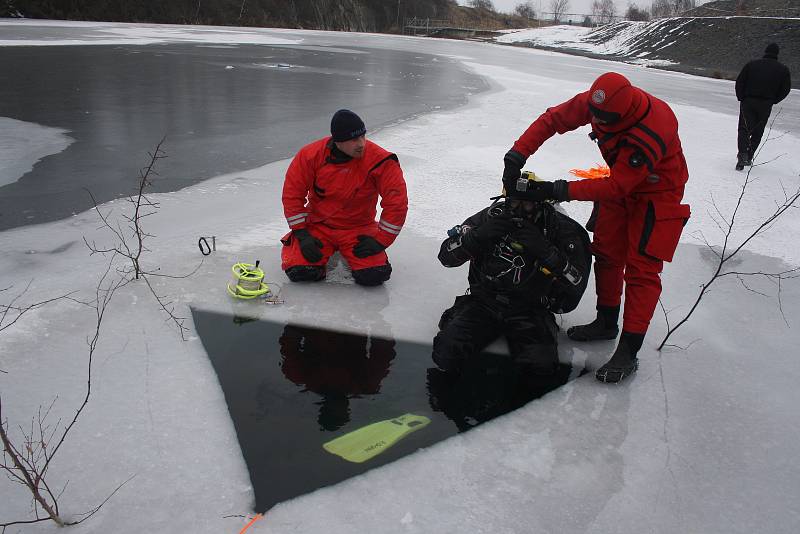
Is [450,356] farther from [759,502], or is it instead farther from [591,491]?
[759,502]

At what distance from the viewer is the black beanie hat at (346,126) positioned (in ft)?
10.8

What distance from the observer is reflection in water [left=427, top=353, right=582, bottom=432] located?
96.3 inches

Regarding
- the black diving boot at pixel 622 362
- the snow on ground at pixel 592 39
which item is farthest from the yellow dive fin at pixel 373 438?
the snow on ground at pixel 592 39

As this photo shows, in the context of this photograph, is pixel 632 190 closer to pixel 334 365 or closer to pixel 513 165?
pixel 513 165

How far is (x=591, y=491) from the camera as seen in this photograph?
206 cm

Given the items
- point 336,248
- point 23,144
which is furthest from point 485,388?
point 23,144

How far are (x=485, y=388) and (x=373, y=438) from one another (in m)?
0.66

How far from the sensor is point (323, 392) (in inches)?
97.3

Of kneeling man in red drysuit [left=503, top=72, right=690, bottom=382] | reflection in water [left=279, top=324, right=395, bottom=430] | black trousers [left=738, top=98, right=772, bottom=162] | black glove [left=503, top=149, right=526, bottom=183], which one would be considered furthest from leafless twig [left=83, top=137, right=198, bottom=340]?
black trousers [left=738, top=98, right=772, bottom=162]

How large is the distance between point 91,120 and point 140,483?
655cm

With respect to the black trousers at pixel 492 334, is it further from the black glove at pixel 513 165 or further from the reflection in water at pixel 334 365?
the black glove at pixel 513 165

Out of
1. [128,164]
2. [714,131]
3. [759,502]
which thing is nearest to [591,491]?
[759,502]

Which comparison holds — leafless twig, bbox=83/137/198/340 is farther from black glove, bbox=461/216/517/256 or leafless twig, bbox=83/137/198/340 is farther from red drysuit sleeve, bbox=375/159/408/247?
black glove, bbox=461/216/517/256

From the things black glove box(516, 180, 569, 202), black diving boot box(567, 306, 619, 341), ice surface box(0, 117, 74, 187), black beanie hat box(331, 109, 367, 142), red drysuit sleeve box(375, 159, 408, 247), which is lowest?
black diving boot box(567, 306, 619, 341)
